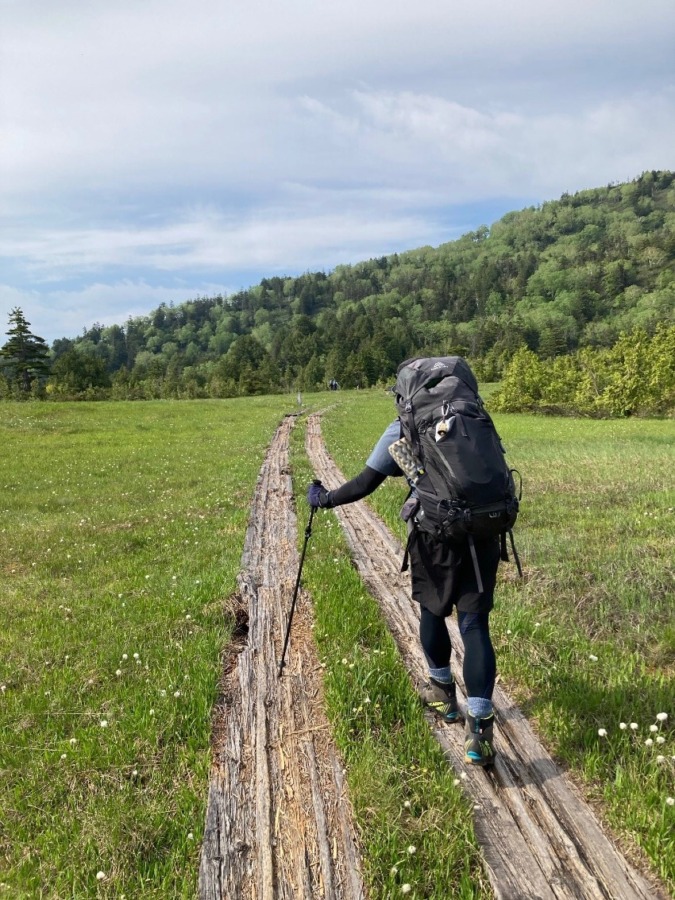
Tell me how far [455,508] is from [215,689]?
328 cm

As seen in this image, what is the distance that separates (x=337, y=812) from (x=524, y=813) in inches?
54.2

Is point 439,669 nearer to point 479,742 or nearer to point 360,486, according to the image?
point 479,742

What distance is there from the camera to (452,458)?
427 cm

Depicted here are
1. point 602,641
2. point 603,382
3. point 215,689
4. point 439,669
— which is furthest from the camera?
point 603,382

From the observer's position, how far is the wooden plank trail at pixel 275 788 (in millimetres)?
3576

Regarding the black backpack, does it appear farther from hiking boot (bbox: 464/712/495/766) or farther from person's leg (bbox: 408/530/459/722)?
hiking boot (bbox: 464/712/495/766)

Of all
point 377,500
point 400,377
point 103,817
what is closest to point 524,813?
point 103,817

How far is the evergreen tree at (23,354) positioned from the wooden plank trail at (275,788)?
2745 inches

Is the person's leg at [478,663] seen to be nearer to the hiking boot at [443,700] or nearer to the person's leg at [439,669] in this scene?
the person's leg at [439,669]

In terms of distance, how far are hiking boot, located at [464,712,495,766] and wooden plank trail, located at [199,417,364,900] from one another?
1084 mm

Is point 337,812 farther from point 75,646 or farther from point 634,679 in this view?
point 75,646

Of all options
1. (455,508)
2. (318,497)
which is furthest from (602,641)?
(318,497)

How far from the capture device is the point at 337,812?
13.4 feet

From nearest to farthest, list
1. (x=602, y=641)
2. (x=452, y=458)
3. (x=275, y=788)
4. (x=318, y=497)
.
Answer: (x=452, y=458), (x=275, y=788), (x=318, y=497), (x=602, y=641)
